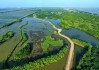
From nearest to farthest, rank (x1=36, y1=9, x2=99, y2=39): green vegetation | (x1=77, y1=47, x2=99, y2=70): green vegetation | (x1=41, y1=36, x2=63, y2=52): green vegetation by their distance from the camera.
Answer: (x1=77, y1=47, x2=99, y2=70): green vegetation, (x1=41, y1=36, x2=63, y2=52): green vegetation, (x1=36, y1=9, x2=99, y2=39): green vegetation

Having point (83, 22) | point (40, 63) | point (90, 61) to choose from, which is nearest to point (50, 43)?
point (40, 63)

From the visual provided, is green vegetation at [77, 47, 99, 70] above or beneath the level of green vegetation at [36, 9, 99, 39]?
above

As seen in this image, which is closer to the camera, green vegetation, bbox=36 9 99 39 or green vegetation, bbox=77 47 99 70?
green vegetation, bbox=77 47 99 70

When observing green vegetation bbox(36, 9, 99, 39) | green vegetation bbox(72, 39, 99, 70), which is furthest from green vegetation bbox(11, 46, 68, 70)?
green vegetation bbox(36, 9, 99, 39)

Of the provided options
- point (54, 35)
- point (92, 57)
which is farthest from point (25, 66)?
point (54, 35)

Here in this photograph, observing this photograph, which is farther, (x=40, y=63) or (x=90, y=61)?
(x=90, y=61)

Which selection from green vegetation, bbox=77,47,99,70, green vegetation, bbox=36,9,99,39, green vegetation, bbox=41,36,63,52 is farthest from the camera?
green vegetation, bbox=36,9,99,39

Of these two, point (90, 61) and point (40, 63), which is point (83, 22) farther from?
point (40, 63)

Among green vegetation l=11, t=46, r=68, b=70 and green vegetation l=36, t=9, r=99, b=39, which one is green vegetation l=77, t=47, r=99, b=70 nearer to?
green vegetation l=11, t=46, r=68, b=70
